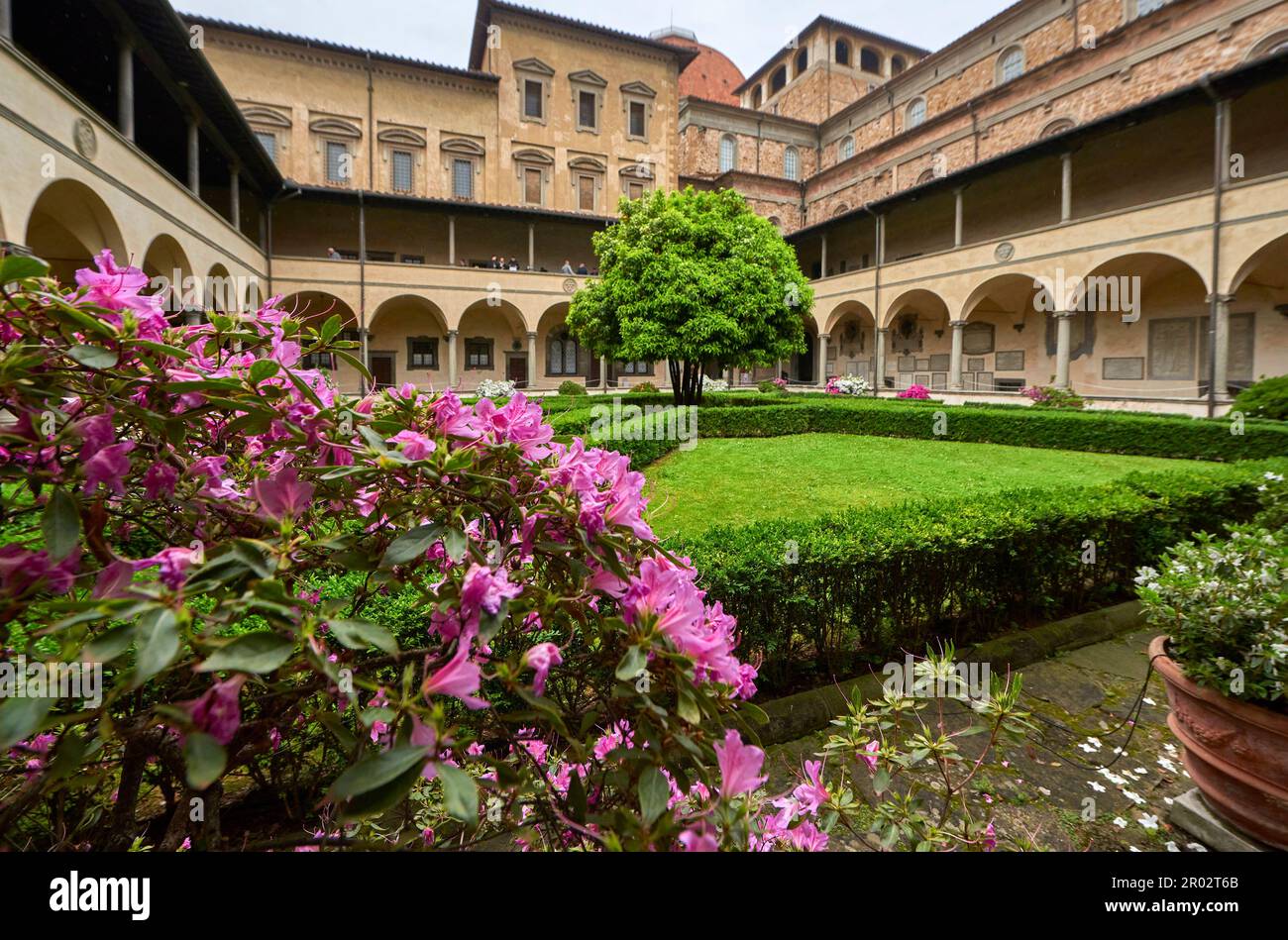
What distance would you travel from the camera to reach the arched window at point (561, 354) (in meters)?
29.8

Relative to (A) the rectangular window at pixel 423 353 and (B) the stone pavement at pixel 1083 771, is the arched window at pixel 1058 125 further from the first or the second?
(B) the stone pavement at pixel 1083 771

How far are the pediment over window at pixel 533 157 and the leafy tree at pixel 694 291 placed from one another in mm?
14427

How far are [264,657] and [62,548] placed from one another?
0.36 meters

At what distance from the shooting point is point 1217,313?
51.2 feet

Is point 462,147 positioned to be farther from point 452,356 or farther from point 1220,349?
point 1220,349

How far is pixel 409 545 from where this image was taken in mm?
944

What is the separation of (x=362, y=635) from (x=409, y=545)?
176 mm

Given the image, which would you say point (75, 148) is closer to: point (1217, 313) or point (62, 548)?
point (62, 548)

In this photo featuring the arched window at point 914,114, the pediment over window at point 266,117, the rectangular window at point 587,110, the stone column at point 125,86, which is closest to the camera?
the stone column at point 125,86

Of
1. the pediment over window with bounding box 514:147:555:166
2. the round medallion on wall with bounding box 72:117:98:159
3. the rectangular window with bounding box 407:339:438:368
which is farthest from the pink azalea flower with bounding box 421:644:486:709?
the pediment over window with bounding box 514:147:555:166

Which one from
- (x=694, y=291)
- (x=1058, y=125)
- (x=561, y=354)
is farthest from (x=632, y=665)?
(x=1058, y=125)

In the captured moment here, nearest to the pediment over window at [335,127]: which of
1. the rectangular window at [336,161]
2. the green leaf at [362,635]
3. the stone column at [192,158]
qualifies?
the rectangular window at [336,161]
